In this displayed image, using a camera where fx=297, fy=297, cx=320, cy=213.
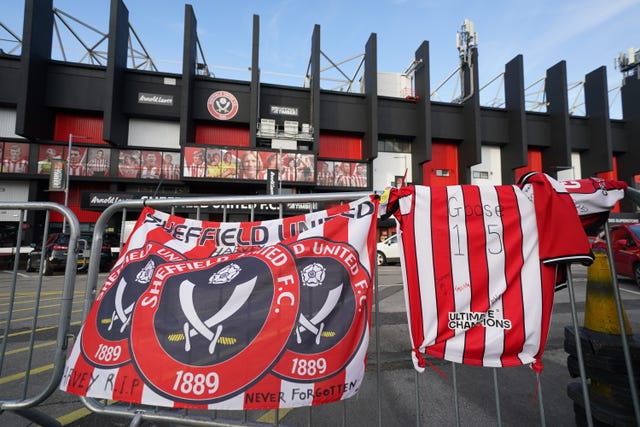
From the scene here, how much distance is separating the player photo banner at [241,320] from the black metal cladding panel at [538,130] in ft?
112

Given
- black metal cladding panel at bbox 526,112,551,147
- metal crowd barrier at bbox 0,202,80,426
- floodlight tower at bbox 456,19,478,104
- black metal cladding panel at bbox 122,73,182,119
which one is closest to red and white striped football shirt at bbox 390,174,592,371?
metal crowd barrier at bbox 0,202,80,426

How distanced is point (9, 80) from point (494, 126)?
1552 inches

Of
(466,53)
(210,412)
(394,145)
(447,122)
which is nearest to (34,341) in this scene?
(210,412)

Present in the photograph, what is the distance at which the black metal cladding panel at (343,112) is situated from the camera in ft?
86.2

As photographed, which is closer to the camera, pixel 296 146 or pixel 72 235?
pixel 72 235

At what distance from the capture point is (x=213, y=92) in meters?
24.6

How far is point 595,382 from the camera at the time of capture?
1.92 meters

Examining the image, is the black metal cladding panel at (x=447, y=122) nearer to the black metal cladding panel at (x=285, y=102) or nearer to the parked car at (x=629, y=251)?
the black metal cladding panel at (x=285, y=102)

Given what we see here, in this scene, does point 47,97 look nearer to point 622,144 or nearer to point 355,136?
point 355,136

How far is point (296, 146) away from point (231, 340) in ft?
81.9

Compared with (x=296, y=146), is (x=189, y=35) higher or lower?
higher

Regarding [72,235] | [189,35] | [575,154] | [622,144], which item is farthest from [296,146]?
[622,144]

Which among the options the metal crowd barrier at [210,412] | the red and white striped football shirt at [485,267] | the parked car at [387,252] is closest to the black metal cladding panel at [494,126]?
the parked car at [387,252]

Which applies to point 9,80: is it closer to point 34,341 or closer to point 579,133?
point 34,341
